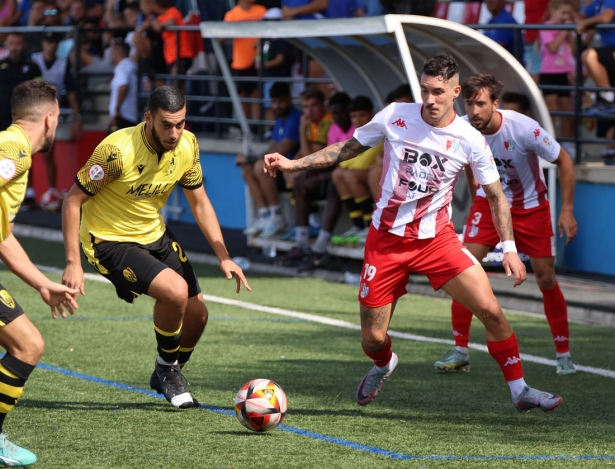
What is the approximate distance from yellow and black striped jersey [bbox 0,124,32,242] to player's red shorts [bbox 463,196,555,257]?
13.0ft

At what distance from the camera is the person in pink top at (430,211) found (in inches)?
273

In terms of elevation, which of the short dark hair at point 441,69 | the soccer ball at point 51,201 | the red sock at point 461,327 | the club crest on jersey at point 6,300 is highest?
the short dark hair at point 441,69

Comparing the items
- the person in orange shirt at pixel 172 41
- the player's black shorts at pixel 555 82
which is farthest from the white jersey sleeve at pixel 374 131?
the person in orange shirt at pixel 172 41

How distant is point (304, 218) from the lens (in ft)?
47.3

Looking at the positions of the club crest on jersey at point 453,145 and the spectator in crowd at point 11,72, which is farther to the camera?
the spectator in crowd at point 11,72

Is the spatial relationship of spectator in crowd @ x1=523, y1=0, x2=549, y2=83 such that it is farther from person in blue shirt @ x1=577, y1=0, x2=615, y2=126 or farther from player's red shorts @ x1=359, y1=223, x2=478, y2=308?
player's red shorts @ x1=359, y1=223, x2=478, y2=308

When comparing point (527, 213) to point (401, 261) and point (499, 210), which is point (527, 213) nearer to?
point (499, 210)

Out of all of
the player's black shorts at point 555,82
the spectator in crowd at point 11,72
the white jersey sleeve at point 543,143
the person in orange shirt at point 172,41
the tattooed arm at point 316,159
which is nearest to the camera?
the tattooed arm at point 316,159

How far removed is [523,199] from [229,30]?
6.34 m

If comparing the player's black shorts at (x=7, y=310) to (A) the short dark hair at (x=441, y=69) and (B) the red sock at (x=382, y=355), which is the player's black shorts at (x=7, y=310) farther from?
(A) the short dark hair at (x=441, y=69)

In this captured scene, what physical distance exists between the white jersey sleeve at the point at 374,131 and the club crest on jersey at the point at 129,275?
166cm

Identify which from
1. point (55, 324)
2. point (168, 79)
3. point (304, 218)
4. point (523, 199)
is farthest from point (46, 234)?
point (523, 199)

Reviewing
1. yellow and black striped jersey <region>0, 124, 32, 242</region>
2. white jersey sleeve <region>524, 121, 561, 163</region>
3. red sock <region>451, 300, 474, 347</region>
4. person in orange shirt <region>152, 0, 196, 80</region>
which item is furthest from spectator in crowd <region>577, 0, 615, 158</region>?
yellow and black striped jersey <region>0, 124, 32, 242</region>

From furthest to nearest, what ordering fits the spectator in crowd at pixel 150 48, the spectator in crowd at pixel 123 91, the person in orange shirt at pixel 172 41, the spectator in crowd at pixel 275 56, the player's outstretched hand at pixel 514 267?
the spectator in crowd at pixel 123 91 < the spectator in crowd at pixel 150 48 < the person in orange shirt at pixel 172 41 < the spectator in crowd at pixel 275 56 < the player's outstretched hand at pixel 514 267
